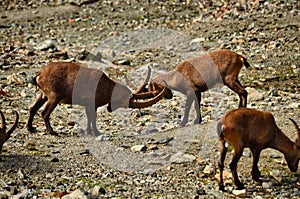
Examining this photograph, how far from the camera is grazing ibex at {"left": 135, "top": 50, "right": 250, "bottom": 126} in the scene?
16.5 m

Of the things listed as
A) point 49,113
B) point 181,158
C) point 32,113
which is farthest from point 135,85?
point 181,158

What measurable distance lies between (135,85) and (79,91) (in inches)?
180

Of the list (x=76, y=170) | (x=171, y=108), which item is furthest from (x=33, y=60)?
(x=76, y=170)

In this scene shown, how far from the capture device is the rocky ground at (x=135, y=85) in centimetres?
1196

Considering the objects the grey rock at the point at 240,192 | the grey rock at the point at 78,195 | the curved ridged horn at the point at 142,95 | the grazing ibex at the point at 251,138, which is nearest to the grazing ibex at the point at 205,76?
the curved ridged horn at the point at 142,95

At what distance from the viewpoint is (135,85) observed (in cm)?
1950

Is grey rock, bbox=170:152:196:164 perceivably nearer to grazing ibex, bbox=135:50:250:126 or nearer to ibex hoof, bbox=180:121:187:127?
ibex hoof, bbox=180:121:187:127

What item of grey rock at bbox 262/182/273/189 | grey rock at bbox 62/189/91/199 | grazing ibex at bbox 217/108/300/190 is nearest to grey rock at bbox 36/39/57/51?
grazing ibex at bbox 217/108/300/190

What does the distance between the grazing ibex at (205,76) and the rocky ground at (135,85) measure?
2.17 ft

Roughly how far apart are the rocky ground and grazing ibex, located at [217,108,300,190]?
34 cm

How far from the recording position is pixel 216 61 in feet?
54.7

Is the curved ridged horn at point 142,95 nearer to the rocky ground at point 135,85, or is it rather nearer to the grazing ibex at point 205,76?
the rocky ground at point 135,85

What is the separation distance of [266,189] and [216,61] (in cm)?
561

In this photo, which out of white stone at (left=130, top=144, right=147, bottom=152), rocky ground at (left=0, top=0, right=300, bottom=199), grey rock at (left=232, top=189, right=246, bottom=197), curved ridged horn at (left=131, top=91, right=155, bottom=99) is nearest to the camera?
grey rock at (left=232, top=189, right=246, bottom=197)
